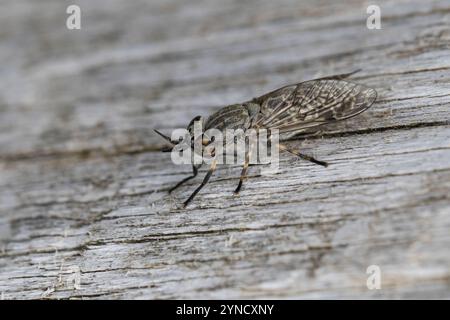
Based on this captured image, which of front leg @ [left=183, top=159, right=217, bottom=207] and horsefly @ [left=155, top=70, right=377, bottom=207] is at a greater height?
horsefly @ [left=155, top=70, right=377, bottom=207]

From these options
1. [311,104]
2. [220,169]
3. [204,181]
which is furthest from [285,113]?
[204,181]

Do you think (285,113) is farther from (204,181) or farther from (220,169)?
(204,181)

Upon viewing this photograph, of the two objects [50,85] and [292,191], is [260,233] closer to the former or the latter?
[292,191]

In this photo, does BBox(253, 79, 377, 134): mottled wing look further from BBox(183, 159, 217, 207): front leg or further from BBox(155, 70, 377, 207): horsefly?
BBox(183, 159, 217, 207): front leg

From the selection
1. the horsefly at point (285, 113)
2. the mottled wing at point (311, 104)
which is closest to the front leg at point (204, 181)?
the horsefly at point (285, 113)

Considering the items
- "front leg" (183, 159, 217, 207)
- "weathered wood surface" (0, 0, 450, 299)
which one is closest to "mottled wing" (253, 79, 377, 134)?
"weathered wood surface" (0, 0, 450, 299)

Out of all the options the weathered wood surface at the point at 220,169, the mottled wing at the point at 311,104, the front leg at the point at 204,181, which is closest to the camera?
the weathered wood surface at the point at 220,169

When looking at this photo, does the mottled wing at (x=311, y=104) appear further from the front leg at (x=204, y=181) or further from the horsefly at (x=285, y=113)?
the front leg at (x=204, y=181)
